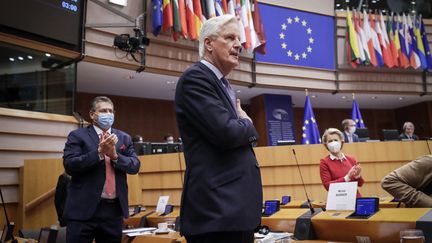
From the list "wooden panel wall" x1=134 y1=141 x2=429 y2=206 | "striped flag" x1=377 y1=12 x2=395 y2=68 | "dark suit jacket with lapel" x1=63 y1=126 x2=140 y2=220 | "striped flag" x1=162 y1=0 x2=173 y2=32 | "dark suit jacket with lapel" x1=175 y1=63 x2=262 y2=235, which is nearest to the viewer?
"dark suit jacket with lapel" x1=175 y1=63 x2=262 y2=235

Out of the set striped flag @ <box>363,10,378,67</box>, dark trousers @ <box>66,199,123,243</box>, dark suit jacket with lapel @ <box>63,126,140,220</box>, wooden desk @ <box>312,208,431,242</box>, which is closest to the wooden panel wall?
dark suit jacket with lapel @ <box>63,126,140,220</box>

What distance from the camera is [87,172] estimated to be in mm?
2230

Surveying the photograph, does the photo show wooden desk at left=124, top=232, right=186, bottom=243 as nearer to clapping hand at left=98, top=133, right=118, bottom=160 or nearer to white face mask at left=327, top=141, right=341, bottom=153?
clapping hand at left=98, top=133, right=118, bottom=160

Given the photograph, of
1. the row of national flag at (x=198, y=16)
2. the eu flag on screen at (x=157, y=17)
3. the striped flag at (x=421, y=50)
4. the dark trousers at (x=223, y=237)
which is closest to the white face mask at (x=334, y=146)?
the dark trousers at (x=223, y=237)

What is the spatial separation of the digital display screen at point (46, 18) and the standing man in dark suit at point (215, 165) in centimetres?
531

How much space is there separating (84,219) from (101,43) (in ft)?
18.0

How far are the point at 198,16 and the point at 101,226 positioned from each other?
265 inches

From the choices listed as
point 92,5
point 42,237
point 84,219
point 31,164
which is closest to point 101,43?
point 92,5

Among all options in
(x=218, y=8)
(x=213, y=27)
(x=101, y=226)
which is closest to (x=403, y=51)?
(x=218, y=8)

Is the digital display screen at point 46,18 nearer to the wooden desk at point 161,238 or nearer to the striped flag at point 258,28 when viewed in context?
the striped flag at point 258,28

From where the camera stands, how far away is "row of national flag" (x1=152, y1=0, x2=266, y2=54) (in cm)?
779

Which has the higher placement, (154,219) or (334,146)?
(334,146)

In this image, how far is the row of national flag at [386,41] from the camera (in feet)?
34.1

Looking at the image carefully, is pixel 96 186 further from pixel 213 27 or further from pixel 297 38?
pixel 297 38
